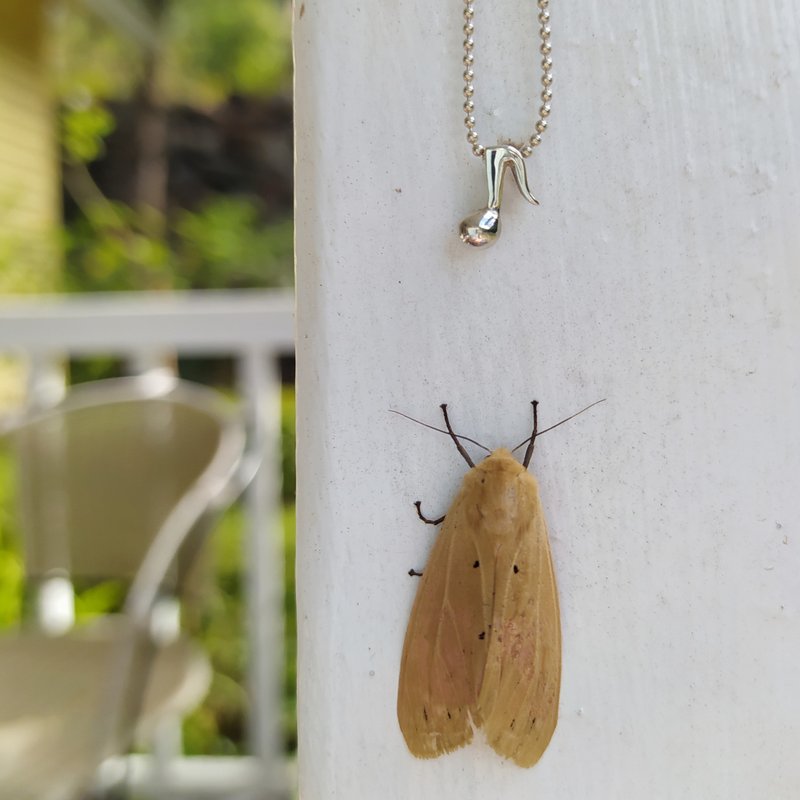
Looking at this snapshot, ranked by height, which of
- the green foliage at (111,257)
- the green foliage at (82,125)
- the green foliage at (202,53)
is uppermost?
the green foliage at (202,53)

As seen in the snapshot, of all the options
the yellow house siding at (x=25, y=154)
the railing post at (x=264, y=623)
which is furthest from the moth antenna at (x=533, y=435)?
the yellow house siding at (x=25, y=154)

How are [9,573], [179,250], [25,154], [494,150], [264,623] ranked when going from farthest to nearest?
[179,250], [25,154], [9,573], [264,623], [494,150]

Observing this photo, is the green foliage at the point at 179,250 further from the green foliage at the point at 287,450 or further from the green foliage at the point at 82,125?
the green foliage at the point at 287,450

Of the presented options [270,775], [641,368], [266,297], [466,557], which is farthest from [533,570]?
[270,775]

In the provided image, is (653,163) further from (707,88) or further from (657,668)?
(657,668)

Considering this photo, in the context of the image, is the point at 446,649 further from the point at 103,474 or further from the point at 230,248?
the point at 230,248

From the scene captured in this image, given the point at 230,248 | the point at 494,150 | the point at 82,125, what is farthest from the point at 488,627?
the point at 230,248

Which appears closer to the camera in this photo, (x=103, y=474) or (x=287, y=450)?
(x=103, y=474)
